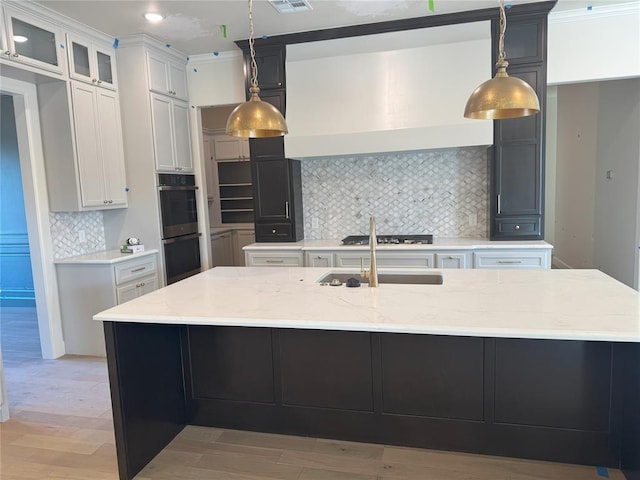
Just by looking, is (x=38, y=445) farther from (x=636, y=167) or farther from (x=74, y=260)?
(x=636, y=167)

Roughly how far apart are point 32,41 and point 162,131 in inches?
51.7

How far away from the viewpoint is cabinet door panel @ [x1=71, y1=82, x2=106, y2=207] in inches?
151

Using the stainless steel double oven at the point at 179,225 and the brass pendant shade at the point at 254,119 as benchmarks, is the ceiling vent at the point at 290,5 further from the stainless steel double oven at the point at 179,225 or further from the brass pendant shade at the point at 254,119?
the stainless steel double oven at the point at 179,225

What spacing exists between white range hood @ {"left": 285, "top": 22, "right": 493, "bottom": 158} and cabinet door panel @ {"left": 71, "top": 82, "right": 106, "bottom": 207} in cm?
176

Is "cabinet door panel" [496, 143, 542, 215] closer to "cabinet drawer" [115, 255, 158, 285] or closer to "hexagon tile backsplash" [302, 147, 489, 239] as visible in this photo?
"hexagon tile backsplash" [302, 147, 489, 239]

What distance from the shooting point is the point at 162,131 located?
14.7ft

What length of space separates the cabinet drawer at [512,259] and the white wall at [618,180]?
106cm

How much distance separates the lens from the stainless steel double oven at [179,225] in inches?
177

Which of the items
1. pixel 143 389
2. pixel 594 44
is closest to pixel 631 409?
pixel 143 389

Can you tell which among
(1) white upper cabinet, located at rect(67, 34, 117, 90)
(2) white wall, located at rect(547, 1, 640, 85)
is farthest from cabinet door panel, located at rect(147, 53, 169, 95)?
(2) white wall, located at rect(547, 1, 640, 85)

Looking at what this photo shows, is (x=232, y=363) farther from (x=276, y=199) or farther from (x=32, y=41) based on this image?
(x=32, y=41)

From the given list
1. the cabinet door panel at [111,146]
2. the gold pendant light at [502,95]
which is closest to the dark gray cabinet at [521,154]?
the gold pendant light at [502,95]

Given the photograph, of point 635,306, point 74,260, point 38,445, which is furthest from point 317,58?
point 38,445

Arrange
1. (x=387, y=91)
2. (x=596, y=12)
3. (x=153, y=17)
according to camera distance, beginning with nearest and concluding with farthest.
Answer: (x=153, y=17), (x=596, y=12), (x=387, y=91)
